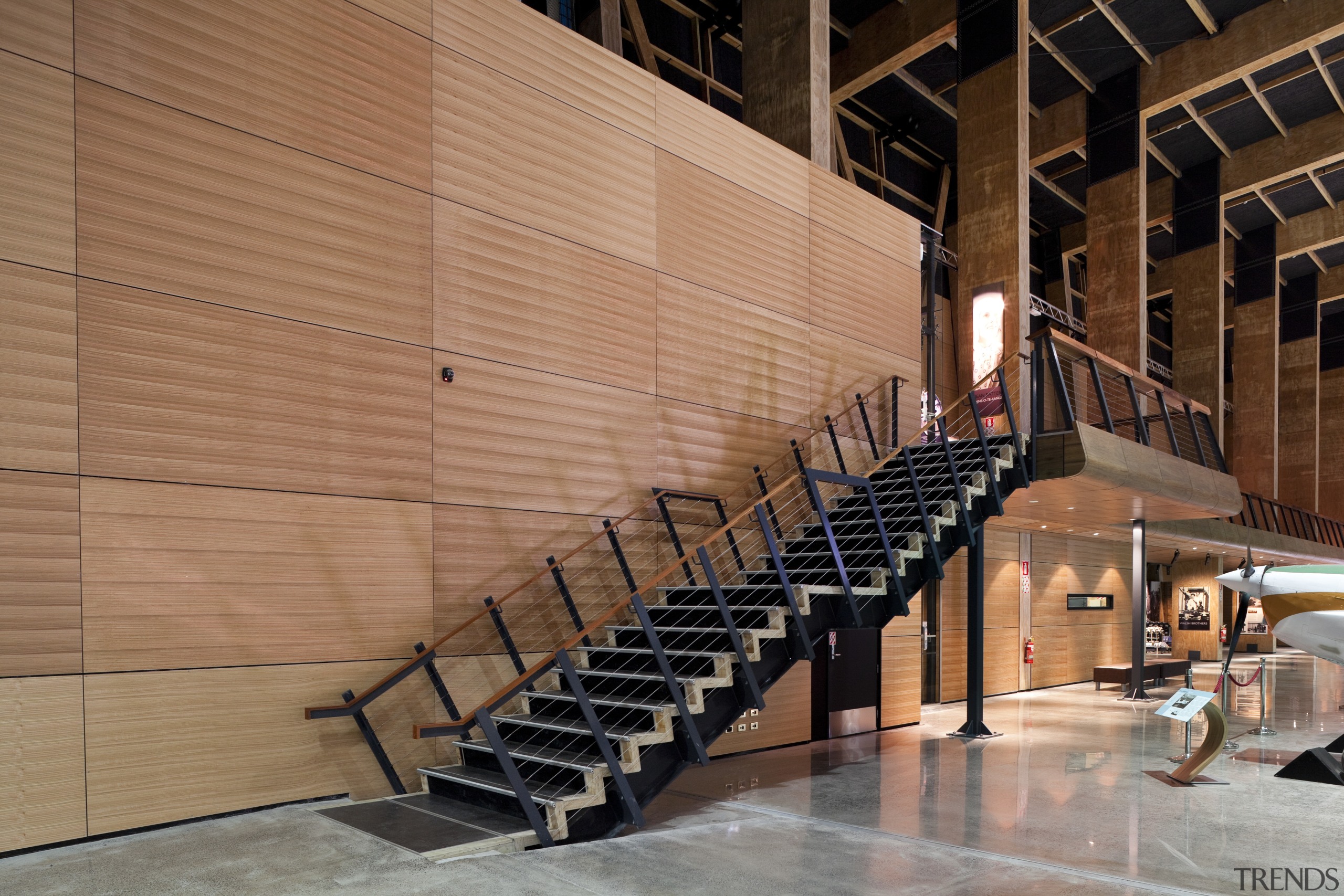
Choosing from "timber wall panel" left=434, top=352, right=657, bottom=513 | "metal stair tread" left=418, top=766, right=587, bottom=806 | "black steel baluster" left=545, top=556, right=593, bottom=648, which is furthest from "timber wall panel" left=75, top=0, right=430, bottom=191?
"metal stair tread" left=418, top=766, right=587, bottom=806

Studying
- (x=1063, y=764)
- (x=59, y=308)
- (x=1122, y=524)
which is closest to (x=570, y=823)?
(x=59, y=308)

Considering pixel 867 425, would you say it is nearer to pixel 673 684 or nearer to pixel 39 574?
pixel 673 684

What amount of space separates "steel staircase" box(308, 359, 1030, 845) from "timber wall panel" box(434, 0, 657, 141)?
3755 mm

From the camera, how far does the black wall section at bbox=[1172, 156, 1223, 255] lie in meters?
21.8

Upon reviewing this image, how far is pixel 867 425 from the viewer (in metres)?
11.0

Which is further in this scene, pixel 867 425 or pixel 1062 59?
pixel 1062 59

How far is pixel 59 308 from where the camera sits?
17.7ft

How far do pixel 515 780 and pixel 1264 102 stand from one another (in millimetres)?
21323

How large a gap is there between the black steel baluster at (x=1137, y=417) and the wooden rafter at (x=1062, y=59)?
7.95m

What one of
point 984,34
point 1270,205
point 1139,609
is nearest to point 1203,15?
point 984,34

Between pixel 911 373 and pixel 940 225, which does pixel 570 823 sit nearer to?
pixel 911 373

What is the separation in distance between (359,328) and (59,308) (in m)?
1.89

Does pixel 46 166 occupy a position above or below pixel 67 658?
above

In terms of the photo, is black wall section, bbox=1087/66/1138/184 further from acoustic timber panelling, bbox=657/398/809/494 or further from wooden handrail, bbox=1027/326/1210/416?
acoustic timber panelling, bbox=657/398/809/494
